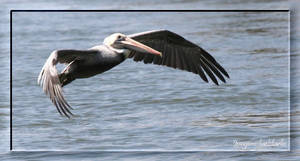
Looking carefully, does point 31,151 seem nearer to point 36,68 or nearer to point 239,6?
point 36,68

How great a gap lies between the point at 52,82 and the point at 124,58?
70 cm

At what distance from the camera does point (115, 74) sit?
8.43m

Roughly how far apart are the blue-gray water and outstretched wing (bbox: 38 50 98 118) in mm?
154

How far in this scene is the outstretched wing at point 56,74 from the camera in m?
7.90

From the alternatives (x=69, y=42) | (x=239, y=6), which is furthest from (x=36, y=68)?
(x=239, y=6)

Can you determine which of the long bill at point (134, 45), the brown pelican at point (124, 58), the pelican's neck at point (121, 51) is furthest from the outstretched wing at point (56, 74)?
the long bill at point (134, 45)

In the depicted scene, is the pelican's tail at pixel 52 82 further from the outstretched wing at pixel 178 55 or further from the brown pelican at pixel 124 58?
the outstretched wing at pixel 178 55

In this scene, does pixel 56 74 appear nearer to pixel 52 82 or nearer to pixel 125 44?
pixel 52 82

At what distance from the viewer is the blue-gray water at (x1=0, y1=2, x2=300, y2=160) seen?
836 cm

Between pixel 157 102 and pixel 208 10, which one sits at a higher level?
pixel 208 10

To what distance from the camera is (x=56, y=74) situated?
788cm

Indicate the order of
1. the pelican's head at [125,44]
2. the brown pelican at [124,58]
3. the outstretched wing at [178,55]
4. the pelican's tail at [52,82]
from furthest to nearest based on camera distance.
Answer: the outstretched wing at [178,55], the pelican's head at [125,44], the brown pelican at [124,58], the pelican's tail at [52,82]

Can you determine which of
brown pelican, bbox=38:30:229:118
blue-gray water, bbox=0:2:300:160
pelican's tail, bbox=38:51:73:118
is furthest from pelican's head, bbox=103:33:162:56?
pelican's tail, bbox=38:51:73:118

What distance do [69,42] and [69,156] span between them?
833 millimetres
